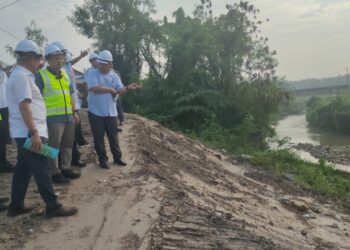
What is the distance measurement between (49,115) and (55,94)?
10.4 inches

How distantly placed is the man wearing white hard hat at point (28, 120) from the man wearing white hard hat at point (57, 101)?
66 centimetres

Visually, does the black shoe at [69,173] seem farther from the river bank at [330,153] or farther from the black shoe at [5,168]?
the river bank at [330,153]

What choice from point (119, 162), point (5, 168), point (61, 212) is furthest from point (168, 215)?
point (5, 168)

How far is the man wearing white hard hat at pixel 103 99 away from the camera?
20.0ft

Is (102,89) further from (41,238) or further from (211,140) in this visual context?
(211,140)

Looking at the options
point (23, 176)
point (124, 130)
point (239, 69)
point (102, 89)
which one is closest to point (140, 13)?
point (239, 69)

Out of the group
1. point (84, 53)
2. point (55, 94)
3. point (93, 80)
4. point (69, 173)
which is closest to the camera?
point (55, 94)

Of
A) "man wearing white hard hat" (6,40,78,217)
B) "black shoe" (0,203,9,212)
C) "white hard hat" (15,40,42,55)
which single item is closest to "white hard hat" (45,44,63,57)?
"man wearing white hard hat" (6,40,78,217)

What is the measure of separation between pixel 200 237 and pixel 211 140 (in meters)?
12.6

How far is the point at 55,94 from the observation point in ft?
16.7

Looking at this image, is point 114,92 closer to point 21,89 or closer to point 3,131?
point 3,131

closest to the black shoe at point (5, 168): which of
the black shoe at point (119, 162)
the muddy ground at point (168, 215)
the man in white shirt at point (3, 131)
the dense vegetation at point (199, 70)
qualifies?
the man in white shirt at point (3, 131)

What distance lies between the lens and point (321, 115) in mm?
46719

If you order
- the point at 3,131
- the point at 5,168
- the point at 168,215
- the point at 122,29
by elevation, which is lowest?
the point at 168,215
